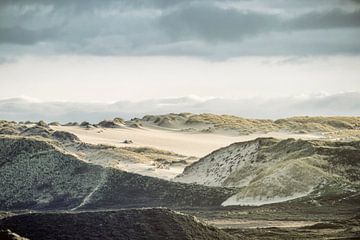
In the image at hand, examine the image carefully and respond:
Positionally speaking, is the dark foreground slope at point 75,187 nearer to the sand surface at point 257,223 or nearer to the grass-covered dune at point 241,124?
the sand surface at point 257,223

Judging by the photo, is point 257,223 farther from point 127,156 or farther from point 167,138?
point 167,138

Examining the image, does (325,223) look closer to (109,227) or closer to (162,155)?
(109,227)

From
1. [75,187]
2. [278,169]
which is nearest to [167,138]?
[75,187]

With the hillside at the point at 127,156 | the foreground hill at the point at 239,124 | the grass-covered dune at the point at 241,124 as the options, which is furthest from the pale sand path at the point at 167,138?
the grass-covered dune at the point at 241,124

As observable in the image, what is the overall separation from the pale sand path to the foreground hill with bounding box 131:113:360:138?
5706 mm

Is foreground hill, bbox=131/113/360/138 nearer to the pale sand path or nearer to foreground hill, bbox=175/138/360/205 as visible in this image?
the pale sand path

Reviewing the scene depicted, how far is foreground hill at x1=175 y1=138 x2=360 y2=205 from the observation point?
66500mm

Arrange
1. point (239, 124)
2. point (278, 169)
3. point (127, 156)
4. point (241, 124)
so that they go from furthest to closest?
point (241, 124) < point (239, 124) < point (127, 156) < point (278, 169)

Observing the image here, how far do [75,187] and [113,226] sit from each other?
34.0 metres

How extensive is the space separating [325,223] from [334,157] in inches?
826

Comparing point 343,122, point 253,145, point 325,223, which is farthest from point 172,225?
point 343,122

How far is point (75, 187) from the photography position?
7550 centimetres

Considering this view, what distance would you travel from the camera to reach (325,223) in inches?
2031

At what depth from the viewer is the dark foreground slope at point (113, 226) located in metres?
41.3
